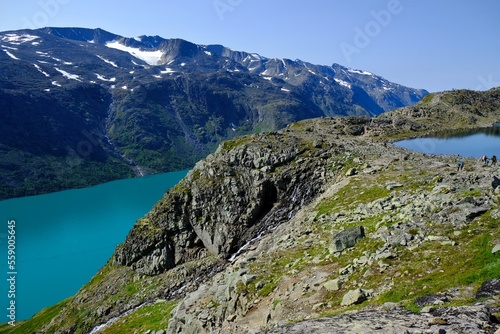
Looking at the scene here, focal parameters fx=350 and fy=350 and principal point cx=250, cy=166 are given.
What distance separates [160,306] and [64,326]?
26.5m

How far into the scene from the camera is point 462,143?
92.6 meters

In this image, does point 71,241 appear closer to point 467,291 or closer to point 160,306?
point 160,306

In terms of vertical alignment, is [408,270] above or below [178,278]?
above

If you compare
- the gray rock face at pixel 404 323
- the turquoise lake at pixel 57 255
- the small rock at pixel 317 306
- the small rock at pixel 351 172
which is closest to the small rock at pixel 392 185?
the small rock at pixel 351 172

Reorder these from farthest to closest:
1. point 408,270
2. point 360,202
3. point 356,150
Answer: point 356,150
point 360,202
point 408,270

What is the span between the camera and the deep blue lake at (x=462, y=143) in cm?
7880

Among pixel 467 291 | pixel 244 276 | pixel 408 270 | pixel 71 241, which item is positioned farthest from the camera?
pixel 71 241

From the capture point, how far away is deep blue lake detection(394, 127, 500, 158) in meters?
78.8

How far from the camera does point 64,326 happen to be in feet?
220

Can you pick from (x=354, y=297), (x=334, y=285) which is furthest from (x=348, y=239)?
(x=354, y=297)

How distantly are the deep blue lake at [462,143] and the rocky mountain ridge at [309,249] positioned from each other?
10396mm

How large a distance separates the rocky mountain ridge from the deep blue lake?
10.4m

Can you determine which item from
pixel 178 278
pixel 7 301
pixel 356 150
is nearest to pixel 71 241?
pixel 7 301

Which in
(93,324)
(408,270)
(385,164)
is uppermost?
(385,164)
